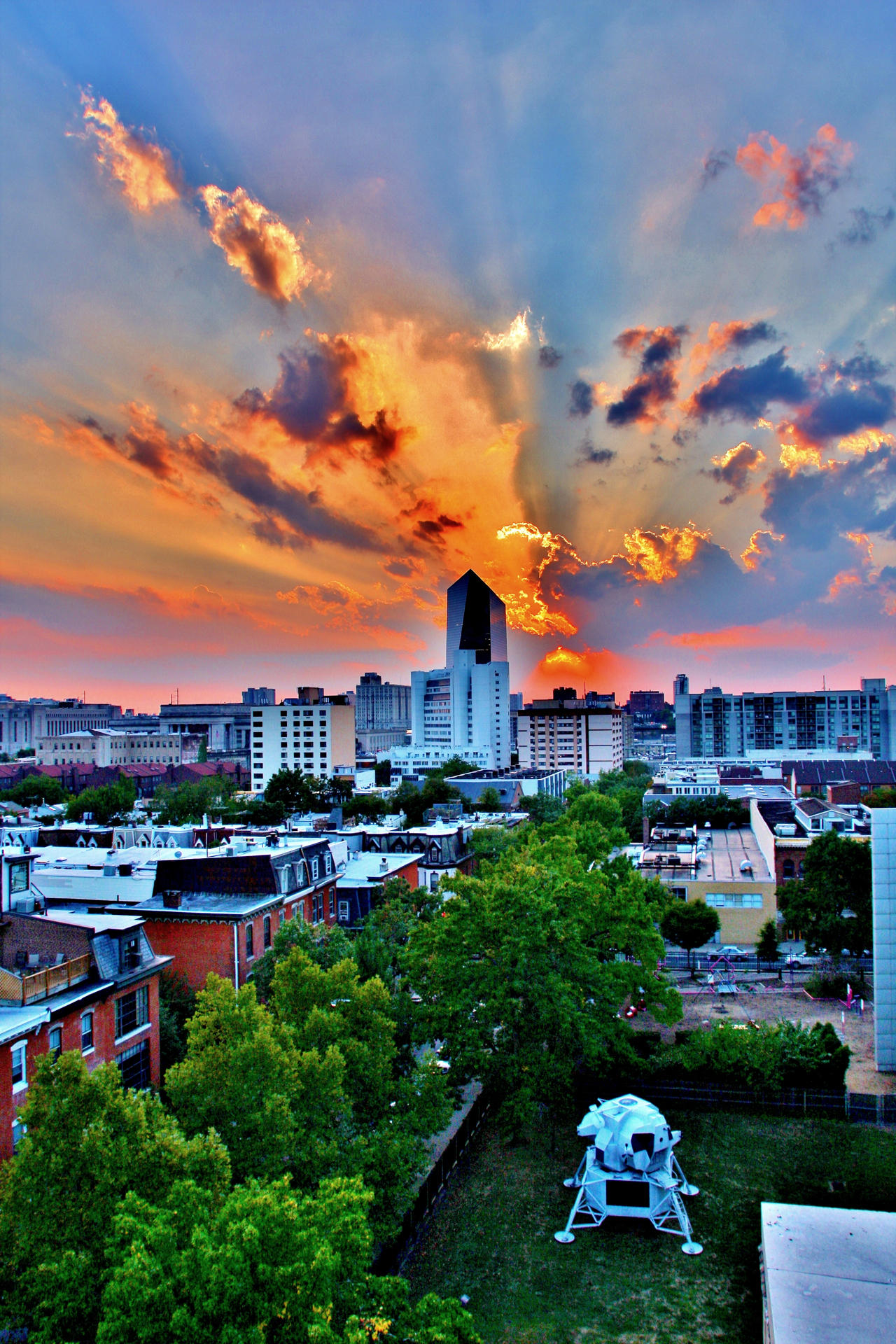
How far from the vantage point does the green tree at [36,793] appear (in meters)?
103

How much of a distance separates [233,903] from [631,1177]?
63.5 feet

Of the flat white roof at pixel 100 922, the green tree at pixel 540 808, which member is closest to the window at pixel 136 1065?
the flat white roof at pixel 100 922

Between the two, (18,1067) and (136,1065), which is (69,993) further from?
(136,1065)

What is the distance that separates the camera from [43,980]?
20.4 m

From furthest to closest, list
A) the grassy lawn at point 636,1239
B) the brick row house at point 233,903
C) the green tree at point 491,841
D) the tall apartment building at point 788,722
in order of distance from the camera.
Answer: the tall apartment building at point 788,722 → the green tree at point 491,841 → the brick row house at point 233,903 → the grassy lawn at point 636,1239

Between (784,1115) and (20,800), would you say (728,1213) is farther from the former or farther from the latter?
(20,800)

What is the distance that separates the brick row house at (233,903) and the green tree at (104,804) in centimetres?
4589

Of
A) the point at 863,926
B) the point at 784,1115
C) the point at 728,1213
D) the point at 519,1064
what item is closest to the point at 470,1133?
the point at 519,1064

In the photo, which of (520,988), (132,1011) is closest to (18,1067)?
(132,1011)

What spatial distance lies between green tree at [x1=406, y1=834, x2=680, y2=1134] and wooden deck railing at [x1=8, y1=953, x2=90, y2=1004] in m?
10.4

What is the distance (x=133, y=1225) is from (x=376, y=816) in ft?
242

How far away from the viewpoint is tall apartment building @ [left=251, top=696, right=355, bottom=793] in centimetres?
13612

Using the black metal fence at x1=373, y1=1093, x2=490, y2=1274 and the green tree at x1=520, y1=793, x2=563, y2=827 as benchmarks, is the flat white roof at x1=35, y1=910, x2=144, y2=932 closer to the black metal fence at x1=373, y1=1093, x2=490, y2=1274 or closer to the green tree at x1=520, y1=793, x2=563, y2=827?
the black metal fence at x1=373, y1=1093, x2=490, y2=1274

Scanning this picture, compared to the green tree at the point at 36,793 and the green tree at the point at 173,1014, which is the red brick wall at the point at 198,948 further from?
the green tree at the point at 36,793
